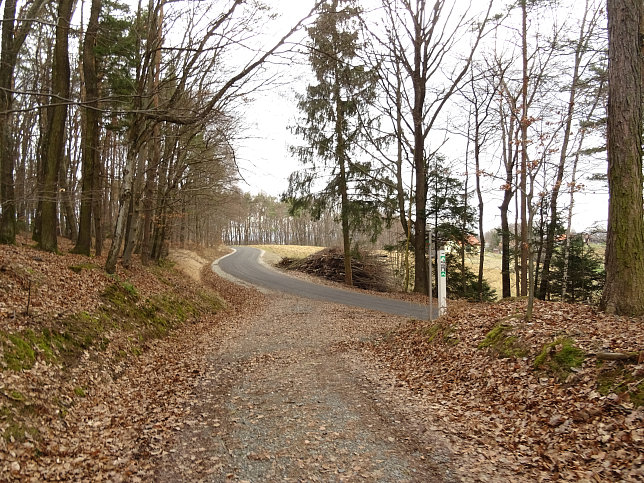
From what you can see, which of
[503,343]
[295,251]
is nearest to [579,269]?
[503,343]

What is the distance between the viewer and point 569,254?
64.0ft

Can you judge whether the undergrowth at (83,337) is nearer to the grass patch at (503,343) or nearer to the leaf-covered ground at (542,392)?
the leaf-covered ground at (542,392)

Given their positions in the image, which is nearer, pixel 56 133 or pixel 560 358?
pixel 560 358

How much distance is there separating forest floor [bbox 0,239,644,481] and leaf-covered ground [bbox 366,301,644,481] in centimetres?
2

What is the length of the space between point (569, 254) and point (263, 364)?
1723 centimetres

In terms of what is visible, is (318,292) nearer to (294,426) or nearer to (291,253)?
(294,426)

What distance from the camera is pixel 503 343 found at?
6.68 m

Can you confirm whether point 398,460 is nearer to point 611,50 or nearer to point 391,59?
point 611,50

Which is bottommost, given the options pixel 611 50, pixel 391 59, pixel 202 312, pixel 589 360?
pixel 202 312

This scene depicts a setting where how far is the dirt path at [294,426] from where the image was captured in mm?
4113

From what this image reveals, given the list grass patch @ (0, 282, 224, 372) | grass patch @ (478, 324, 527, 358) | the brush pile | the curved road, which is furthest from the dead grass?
grass patch @ (478, 324, 527, 358)

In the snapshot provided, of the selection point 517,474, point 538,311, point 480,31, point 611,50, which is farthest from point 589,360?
point 480,31

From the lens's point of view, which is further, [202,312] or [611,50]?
[202,312]

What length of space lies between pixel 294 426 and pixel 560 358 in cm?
359
